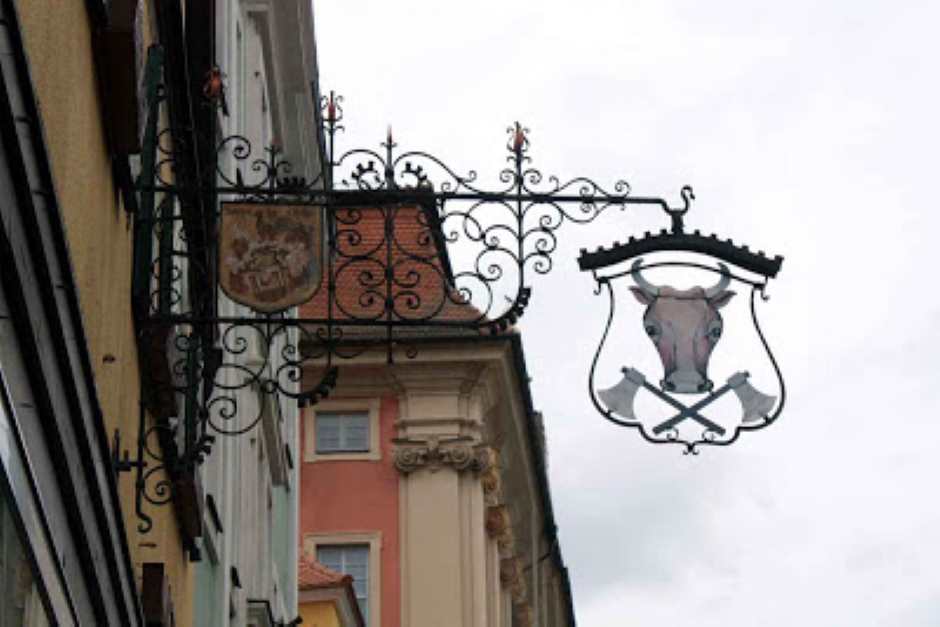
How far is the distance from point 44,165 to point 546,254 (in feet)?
12.6

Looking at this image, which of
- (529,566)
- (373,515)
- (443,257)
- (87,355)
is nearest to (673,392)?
(443,257)

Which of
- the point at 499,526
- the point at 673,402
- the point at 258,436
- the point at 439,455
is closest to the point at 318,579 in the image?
the point at 258,436

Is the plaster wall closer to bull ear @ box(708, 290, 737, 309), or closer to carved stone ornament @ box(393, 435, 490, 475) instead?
carved stone ornament @ box(393, 435, 490, 475)

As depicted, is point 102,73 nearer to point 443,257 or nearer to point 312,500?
point 443,257

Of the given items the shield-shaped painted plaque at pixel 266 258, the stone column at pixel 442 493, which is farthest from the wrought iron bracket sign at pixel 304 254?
the stone column at pixel 442 493

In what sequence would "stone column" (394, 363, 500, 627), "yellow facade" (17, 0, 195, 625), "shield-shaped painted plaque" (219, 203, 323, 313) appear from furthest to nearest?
"stone column" (394, 363, 500, 627) → "shield-shaped painted plaque" (219, 203, 323, 313) → "yellow facade" (17, 0, 195, 625)

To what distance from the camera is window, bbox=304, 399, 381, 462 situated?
4147cm

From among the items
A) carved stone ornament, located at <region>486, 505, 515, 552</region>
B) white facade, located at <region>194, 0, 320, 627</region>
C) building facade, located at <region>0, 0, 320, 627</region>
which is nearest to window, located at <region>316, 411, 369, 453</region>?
carved stone ornament, located at <region>486, 505, 515, 552</region>

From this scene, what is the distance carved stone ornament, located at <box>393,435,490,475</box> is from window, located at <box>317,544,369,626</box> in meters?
1.35

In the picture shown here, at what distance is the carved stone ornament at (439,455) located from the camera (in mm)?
40500

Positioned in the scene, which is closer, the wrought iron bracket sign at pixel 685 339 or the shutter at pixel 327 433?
the wrought iron bracket sign at pixel 685 339

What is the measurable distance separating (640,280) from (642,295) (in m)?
0.07

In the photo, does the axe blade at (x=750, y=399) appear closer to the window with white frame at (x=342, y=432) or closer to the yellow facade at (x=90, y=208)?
the yellow facade at (x=90, y=208)

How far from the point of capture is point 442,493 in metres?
40.6
